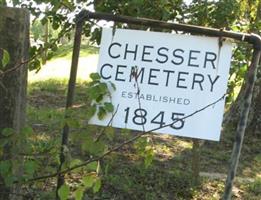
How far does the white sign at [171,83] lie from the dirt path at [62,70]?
7358 millimetres

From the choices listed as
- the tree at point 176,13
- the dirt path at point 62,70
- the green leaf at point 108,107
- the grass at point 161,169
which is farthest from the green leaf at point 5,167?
the dirt path at point 62,70

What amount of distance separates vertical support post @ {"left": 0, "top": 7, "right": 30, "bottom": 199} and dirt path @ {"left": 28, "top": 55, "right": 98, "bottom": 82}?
24.3 ft

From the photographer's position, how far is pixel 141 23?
10.0 ft

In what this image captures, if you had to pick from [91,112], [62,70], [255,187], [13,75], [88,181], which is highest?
[13,75]

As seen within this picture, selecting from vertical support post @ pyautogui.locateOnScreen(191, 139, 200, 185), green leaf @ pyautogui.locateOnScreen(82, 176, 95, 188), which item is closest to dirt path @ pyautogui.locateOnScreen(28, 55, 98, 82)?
vertical support post @ pyautogui.locateOnScreen(191, 139, 200, 185)

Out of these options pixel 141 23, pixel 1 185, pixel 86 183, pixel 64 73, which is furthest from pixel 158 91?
pixel 64 73

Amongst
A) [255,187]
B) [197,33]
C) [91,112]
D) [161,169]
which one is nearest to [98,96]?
[91,112]

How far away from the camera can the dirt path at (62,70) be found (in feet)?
35.6

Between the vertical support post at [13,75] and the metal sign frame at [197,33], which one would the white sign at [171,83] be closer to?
the metal sign frame at [197,33]

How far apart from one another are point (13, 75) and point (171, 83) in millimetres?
838

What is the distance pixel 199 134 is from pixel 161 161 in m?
3.02

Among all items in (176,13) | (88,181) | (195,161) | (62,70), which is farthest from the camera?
(62,70)

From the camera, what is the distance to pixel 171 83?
298cm

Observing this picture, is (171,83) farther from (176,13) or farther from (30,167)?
(176,13)
